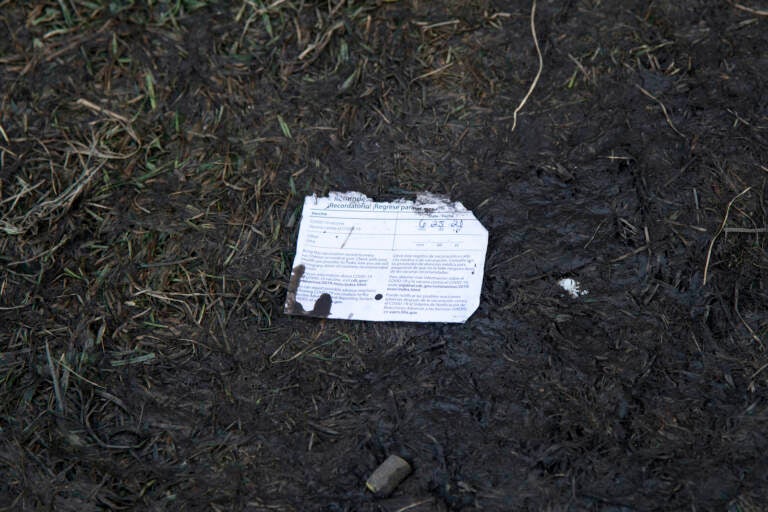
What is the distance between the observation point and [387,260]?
2.10m

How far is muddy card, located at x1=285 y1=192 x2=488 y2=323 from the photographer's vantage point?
2.01 m

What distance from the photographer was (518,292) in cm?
195

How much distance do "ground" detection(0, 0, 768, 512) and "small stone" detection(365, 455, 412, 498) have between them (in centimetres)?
3

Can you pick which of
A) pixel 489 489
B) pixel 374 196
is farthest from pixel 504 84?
pixel 489 489

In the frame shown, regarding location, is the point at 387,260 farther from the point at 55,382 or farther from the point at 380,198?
the point at 55,382

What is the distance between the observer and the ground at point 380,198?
178 centimetres

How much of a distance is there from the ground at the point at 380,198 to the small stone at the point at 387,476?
1.2 inches

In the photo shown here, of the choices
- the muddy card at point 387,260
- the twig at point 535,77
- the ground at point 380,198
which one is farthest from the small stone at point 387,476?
the twig at point 535,77

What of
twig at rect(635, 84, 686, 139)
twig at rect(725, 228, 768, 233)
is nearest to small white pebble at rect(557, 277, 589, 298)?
twig at rect(725, 228, 768, 233)

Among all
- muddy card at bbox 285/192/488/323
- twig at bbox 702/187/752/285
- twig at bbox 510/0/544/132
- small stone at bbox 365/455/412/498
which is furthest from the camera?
twig at bbox 510/0/544/132

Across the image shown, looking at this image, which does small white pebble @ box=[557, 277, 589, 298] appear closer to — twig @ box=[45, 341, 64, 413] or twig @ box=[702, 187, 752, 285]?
twig @ box=[702, 187, 752, 285]

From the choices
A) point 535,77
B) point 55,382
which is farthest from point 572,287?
point 55,382

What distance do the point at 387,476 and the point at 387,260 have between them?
624 millimetres

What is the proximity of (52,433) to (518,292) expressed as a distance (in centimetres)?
130
